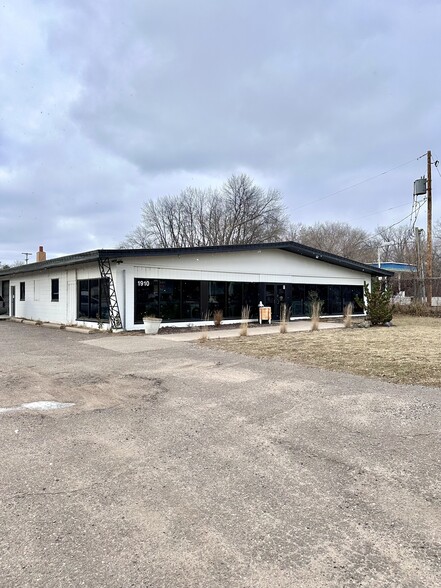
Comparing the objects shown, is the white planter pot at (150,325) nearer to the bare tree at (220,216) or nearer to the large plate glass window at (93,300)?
the large plate glass window at (93,300)

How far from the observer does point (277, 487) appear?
3.13m

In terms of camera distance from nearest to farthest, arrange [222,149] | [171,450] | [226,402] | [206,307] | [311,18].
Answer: [171,450] → [226,402] → [311,18] → [206,307] → [222,149]

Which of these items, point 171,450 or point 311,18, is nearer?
point 171,450

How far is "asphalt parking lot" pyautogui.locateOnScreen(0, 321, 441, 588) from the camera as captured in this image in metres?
→ 2.18

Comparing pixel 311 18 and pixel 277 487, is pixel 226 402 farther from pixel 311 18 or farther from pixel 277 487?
Result: pixel 311 18

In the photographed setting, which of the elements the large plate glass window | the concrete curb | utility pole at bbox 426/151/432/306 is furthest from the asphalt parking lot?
utility pole at bbox 426/151/432/306

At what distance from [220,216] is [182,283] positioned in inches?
1146

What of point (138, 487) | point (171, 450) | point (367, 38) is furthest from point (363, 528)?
point (367, 38)

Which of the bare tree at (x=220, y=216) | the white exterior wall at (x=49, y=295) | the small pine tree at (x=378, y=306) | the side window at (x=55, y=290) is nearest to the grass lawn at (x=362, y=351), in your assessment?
the small pine tree at (x=378, y=306)

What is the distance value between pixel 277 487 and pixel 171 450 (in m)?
1.19

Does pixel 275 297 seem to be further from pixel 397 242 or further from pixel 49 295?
pixel 397 242

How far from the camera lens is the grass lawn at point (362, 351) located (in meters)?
7.68

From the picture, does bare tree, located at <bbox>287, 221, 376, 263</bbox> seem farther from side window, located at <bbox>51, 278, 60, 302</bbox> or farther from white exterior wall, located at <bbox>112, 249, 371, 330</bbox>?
side window, located at <bbox>51, 278, 60, 302</bbox>

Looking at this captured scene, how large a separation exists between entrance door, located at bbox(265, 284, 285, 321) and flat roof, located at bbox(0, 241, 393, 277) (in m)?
1.99
